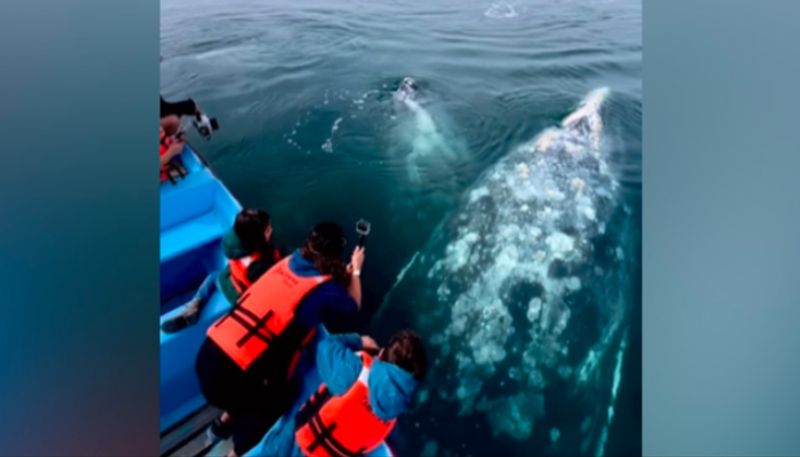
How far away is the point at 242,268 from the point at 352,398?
45cm

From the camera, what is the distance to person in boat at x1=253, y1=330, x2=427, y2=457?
5.09 feet

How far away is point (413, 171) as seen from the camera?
167cm

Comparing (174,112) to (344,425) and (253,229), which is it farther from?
(344,425)

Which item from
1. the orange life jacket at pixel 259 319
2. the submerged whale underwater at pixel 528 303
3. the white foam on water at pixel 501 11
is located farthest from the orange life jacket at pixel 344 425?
the white foam on water at pixel 501 11

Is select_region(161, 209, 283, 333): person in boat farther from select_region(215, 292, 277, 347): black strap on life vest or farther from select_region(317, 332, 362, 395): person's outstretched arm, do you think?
select_region(317, 332, 362, 395): person's outstretched arm

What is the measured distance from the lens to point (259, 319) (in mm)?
1562

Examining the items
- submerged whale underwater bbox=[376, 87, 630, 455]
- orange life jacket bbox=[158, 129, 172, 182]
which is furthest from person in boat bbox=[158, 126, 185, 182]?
submerged whale underwater bbox=[376, 87, 630, 455]

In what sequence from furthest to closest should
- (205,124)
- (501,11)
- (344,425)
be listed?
(501,11) < (205,124) < (344,425)

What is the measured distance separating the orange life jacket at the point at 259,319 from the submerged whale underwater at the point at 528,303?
0.24 m

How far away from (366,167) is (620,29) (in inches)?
33.0
